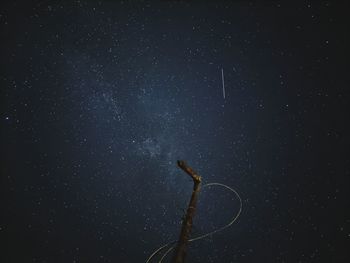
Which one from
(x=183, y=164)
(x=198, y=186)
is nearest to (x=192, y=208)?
(x=198, y=186)

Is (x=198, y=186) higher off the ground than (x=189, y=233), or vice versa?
(x=198, y=186)

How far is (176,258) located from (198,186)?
1782 millimetres

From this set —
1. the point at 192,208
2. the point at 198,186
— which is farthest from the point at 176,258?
the point at 198,186

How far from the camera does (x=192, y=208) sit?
840cm

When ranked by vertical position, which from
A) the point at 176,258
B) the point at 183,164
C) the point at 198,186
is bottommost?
the point at 176,258

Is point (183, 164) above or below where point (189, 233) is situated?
above

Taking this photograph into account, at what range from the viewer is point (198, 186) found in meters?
8.61

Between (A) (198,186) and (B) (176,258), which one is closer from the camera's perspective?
(B) (176,258)

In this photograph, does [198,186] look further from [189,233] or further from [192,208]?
[189,233]

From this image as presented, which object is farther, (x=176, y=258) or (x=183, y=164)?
(x=183, y=164)

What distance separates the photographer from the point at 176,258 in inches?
309

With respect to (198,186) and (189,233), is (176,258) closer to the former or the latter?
(189,233)

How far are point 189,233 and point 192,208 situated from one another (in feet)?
1.94

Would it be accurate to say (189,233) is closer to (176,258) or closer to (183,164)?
(176,258)
